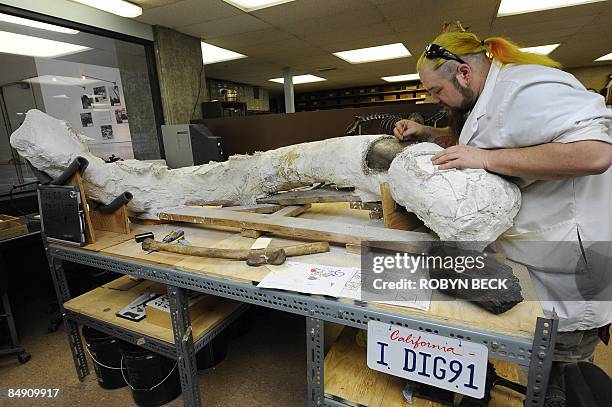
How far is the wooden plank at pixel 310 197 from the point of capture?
1465mm

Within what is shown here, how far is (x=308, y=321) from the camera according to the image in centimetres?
99

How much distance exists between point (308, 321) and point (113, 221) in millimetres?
1219

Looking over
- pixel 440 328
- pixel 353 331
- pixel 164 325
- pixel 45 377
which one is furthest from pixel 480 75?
pixel 45 377

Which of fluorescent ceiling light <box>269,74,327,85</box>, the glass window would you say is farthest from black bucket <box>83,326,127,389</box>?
fluorescent ceiling light <box>269,74,327,85</box>

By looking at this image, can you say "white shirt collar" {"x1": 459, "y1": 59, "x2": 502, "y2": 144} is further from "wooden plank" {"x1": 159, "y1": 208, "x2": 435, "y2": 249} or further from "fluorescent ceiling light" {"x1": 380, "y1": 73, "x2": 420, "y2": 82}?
"fluorescent ceiling light" {"x1": 380, "y1": 73, "x2": 420, "y2": 82}

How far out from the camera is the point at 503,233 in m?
1.02

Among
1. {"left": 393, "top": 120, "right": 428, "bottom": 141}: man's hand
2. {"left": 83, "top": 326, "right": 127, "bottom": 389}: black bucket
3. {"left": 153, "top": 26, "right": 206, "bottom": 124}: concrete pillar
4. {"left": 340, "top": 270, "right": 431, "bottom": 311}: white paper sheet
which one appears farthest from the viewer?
{"left": 153, "top": 26, "right": 206, "bottom": 124}: concrete pillar

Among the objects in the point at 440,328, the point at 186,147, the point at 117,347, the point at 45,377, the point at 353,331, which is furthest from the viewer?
the point at 186,147

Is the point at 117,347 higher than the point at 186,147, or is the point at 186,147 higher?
the point at 186,147

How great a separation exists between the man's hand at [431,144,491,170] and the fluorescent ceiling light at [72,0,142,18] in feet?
10.3

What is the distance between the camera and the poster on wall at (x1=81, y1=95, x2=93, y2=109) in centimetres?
316

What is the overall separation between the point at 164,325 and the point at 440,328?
3.73 ft

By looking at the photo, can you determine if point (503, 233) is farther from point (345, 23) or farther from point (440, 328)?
point (345, 23)

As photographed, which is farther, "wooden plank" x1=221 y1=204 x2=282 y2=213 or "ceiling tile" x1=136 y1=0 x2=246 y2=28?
"ceiling tile" x1=136 y1=0 x2=246 y2=28
